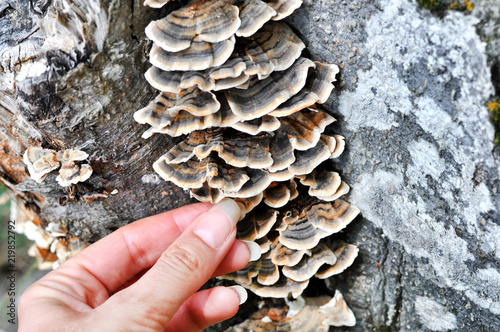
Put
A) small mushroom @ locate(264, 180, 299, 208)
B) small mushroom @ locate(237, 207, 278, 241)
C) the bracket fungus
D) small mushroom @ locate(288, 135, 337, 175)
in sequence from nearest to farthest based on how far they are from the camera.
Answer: small mushroom @ locate(288, 135, 337, 175)
the bracket fungus
small mushroom @ locate(264, 180, 299, 208)
small mushroom @ locate(237, 207, 278, 241)

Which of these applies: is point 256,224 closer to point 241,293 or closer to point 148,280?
point 241,293

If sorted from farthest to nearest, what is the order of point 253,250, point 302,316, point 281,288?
point 302,316, point 281,288, point 253,250

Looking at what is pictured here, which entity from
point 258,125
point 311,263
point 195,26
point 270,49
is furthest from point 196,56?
point 311,263

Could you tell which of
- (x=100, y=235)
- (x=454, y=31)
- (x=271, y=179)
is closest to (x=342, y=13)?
(x=454, y=31)

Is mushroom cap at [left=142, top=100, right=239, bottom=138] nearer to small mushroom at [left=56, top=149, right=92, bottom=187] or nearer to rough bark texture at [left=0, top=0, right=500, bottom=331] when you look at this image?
rough bark texture at [left=0, top=0, right=500, bottom=331]

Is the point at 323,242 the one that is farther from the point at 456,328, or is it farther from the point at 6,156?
the point at 6,156

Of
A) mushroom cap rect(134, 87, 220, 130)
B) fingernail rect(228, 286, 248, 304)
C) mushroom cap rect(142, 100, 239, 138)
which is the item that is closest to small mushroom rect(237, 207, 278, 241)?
fingernail rect(228, 286, 248, 304)

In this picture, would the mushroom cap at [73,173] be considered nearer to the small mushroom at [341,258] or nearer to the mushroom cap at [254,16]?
the mushroom cap at [254,16]

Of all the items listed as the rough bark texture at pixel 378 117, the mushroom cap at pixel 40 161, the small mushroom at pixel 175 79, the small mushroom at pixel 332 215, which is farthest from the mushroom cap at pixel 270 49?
the mushroom cap at pixel 40 161
